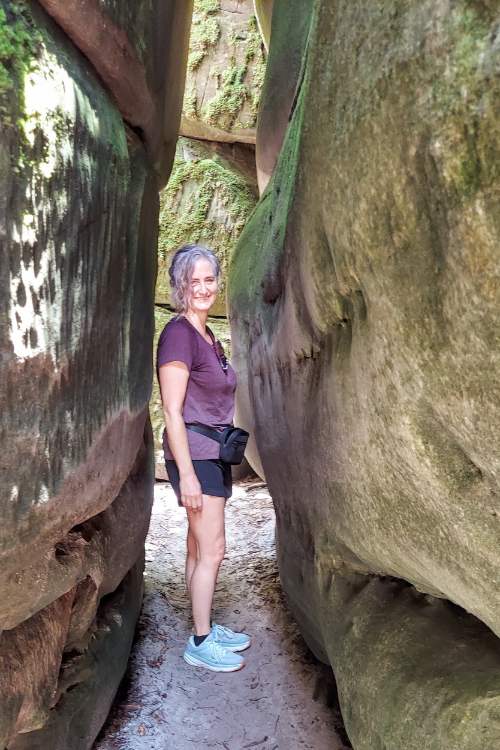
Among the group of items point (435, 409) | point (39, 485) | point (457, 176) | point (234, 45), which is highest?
point (234, 45)

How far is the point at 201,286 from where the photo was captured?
2615 mm

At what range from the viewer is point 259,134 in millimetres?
4098

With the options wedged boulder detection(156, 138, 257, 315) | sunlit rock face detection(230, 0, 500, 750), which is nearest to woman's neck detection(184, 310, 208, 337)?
sunlit rock face detection(230, 0, 500, 750)

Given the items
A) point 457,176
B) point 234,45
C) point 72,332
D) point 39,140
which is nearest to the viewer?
point 457,176

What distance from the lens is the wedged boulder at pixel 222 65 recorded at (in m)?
7.52

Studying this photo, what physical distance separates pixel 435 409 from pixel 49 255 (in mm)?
914

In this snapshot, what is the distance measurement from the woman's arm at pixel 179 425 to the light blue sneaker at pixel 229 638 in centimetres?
67

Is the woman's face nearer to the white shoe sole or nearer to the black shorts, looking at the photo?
the black shorts

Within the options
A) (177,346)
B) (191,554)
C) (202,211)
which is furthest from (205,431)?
(202,211)

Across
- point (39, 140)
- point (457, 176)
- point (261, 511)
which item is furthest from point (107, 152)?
point (261, 511)

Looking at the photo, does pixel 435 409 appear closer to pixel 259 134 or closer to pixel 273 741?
pixel 273 741

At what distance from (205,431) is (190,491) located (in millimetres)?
252

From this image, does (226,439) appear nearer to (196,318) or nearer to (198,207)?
(196,318)

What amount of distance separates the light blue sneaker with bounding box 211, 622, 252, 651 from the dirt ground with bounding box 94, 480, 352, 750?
0.04 m
